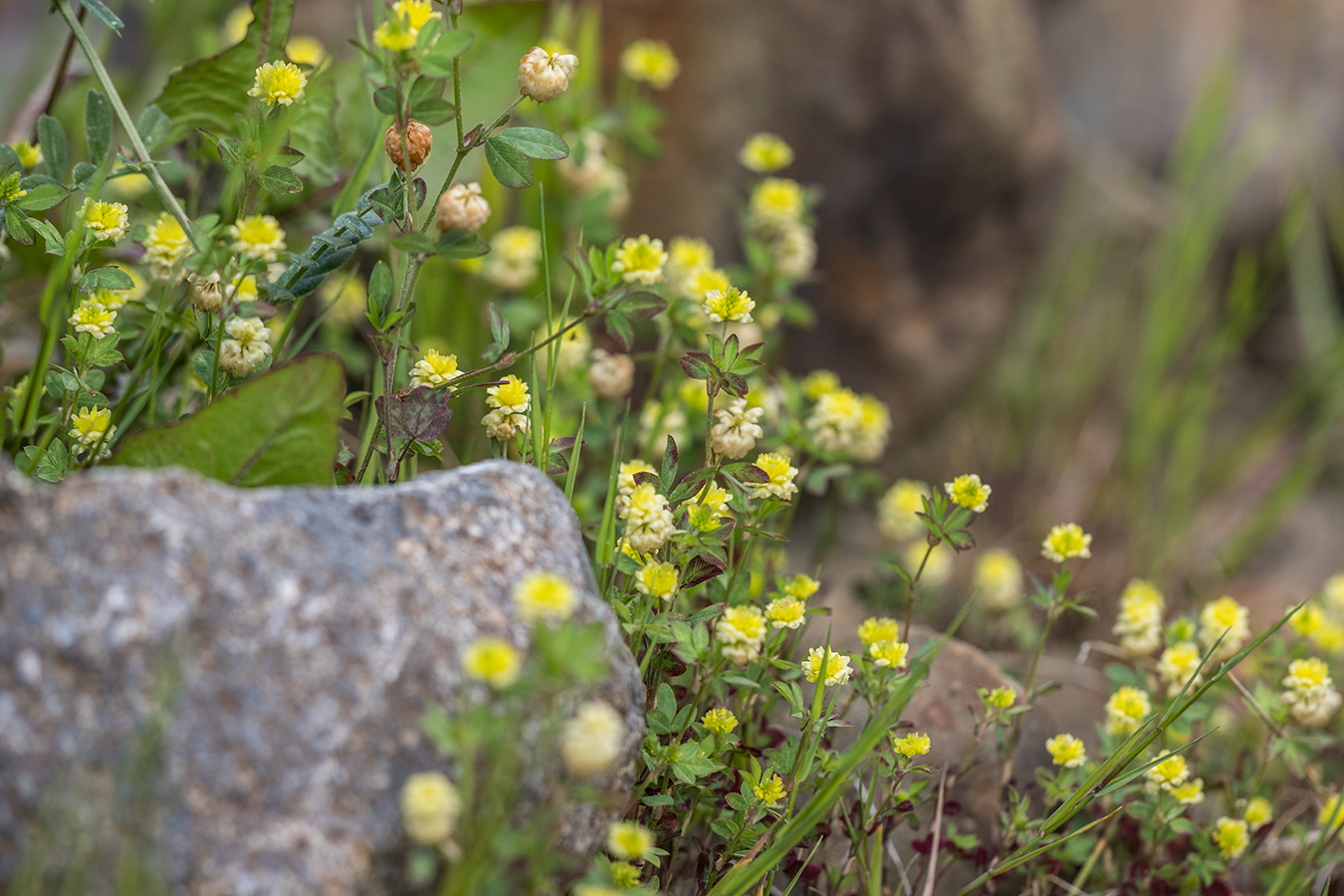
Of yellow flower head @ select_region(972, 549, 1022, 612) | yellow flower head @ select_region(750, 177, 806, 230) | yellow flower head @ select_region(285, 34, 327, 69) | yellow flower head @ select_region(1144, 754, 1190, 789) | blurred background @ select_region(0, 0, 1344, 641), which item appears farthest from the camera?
blurred background @ select_region(0, 0, 1344, 641)

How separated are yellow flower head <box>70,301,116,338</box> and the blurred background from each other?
0.61 m

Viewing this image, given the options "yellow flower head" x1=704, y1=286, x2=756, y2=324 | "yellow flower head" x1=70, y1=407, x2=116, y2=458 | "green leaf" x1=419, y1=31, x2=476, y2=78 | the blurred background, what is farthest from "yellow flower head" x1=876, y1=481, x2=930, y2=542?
"yellow flower head" x1=70, y1=407, x2=116, y2=458

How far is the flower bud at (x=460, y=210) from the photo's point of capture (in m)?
1.02

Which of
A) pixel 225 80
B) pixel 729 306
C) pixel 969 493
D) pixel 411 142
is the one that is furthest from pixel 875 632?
pixel 225 80

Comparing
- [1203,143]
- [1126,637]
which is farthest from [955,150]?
[1126,637]

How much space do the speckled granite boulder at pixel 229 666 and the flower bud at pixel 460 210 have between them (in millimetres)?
329

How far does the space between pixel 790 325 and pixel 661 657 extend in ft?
4.83

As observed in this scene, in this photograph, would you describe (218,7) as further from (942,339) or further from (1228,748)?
(1228,748)

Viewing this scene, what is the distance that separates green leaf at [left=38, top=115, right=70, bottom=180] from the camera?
4.19ft

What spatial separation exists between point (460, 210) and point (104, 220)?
1.46ft

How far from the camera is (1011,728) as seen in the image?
1441 mm

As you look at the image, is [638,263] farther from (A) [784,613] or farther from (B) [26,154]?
(B) [26,154]

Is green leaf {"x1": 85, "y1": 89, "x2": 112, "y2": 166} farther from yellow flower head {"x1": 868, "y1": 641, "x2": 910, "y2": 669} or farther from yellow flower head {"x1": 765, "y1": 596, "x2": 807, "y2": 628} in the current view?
yellow flower head {"x1": 868, "y1": 641, "x2": 910, "y2": 669}

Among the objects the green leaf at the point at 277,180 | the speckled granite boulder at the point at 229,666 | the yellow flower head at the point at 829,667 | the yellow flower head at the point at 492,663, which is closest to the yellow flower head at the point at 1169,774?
the yellow flower head at the point at 829,667
